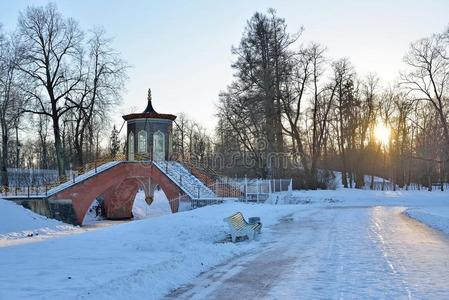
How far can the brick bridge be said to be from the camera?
1366 inches

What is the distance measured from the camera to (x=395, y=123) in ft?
221

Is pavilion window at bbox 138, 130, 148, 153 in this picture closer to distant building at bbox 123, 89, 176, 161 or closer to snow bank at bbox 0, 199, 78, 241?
distant building at bbox 123, 89, 176, 161

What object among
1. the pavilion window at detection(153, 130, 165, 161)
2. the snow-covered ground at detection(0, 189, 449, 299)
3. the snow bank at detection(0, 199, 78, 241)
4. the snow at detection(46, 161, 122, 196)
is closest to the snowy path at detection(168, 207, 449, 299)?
the snow-covered ground at detection(0, 189, 449, 299)

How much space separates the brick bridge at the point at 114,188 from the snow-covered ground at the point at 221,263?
1717 centimetres

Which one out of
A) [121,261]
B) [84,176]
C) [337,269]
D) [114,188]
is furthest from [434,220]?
[114,188]

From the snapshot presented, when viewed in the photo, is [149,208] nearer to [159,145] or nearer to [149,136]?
[159,145]

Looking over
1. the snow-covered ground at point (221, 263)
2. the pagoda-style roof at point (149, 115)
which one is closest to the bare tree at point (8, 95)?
the pagoda-style roof at point (149, 115)

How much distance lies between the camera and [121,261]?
10.7 meters

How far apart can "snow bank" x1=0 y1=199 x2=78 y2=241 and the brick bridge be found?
552 cm

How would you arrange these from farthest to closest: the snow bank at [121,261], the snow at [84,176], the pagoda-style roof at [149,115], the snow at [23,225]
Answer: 1. the pagoda-style roof at [149,115]
2. the snow at [84,176]
3. the snow at [23,225]
4. the snow bank at [121,261]

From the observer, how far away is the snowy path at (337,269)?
329 inches

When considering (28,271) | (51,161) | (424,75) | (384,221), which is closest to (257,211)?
(384,221)

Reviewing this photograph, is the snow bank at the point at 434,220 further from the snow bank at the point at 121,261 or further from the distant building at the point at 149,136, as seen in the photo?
the distant building at the point at 149,136

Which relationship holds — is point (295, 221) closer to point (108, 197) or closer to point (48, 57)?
point (108, 197)
